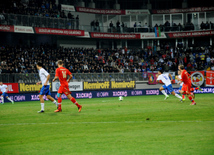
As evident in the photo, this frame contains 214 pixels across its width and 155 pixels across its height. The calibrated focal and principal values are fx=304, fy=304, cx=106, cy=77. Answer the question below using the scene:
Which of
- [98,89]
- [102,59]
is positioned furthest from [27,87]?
[102,59]

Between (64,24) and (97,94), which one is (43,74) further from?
(64,24)

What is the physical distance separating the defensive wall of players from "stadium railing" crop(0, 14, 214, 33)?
12731 mm

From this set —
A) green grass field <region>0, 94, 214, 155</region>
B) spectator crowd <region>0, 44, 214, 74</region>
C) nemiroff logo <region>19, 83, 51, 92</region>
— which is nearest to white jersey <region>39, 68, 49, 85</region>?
green grass field <region>0, 94, 214, 155</region>

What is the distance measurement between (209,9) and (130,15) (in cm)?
1433

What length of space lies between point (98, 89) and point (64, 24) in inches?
636

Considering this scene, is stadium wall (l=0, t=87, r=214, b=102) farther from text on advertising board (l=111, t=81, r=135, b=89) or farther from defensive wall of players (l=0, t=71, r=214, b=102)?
text on advertising board (l=111, t=81, r=135, b=89)

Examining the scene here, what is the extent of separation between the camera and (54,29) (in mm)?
43000

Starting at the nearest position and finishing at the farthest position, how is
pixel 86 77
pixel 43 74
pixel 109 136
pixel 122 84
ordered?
pixel 109 136 < pixel 43 74 < pixel 86 77 < pixel 122 84

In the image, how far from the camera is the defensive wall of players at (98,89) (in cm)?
2808

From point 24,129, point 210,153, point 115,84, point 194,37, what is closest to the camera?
point 210,153

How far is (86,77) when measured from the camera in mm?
31922

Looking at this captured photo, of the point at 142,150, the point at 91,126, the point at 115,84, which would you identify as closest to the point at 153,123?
the point at 91,126

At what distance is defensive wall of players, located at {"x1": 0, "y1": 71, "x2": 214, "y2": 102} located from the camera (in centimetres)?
2808

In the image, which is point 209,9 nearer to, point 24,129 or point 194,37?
point 194,37
